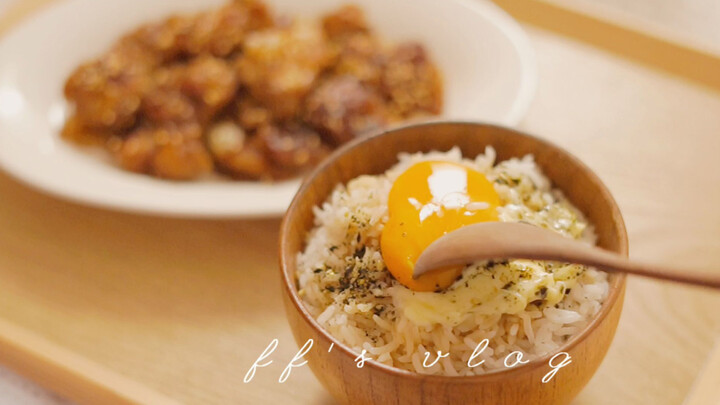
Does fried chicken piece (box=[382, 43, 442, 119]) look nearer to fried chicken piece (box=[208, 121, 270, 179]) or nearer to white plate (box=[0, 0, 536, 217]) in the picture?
white plate (box=[0, 0, 536, 217])

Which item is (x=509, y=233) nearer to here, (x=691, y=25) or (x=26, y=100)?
(x=26, y=100)

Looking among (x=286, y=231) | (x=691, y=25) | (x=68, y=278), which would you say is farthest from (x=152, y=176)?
(x=691, y=25)

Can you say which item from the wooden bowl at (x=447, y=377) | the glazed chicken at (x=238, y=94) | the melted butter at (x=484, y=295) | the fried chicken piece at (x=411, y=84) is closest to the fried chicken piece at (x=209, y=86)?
the glazed chicken at (x=238, y=94)

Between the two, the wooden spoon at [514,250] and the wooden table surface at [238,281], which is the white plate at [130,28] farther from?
the wooden spoon at [514,250]

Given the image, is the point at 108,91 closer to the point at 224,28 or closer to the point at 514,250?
the point at 224,28

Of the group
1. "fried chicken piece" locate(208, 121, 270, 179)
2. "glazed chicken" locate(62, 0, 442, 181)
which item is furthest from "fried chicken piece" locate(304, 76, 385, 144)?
"fried chicken piece" locate(208, 121, 270, 179)

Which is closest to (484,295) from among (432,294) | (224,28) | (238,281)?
(432,294)
